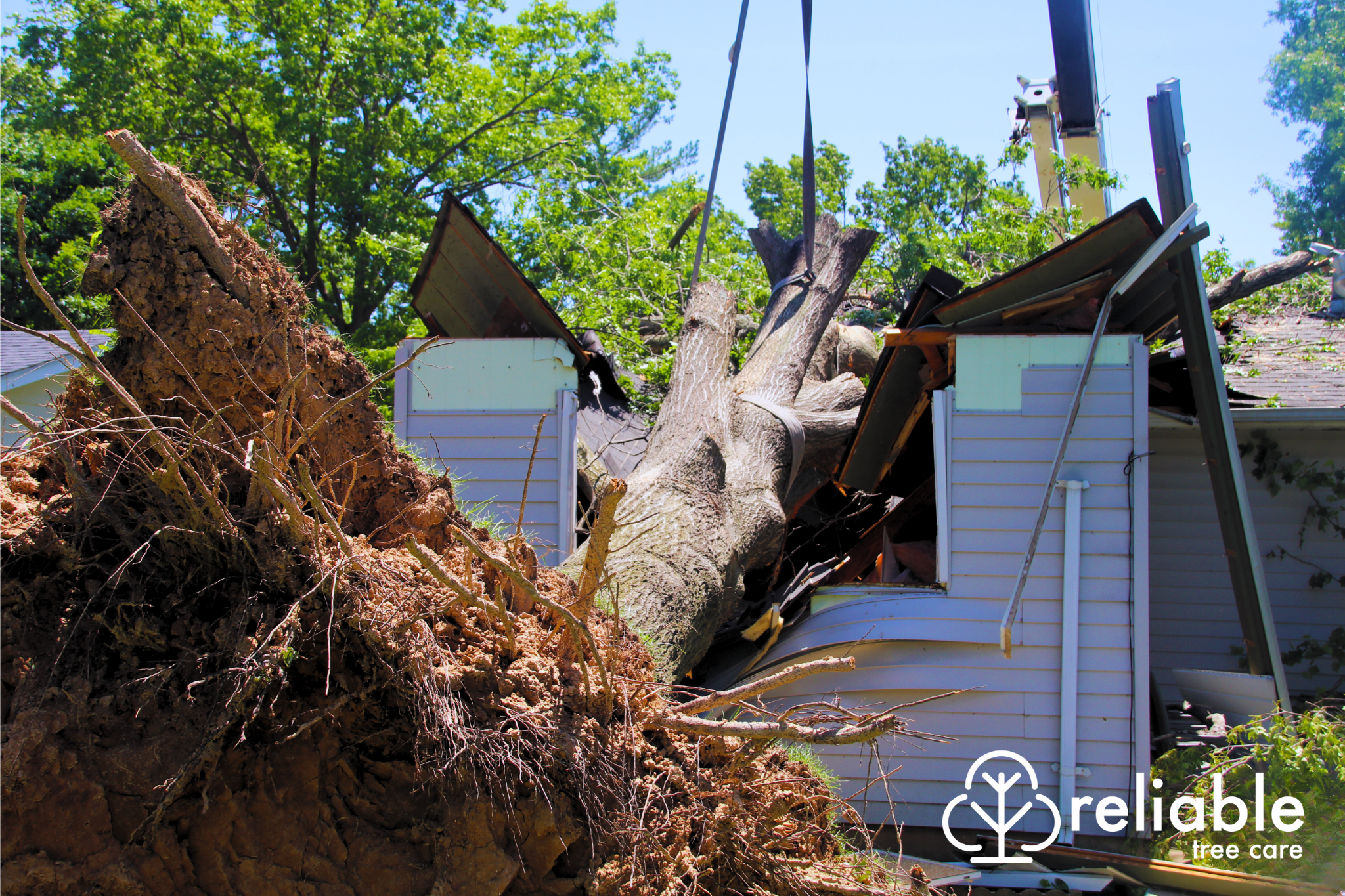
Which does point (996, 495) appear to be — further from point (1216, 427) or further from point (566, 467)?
point (566, 467)

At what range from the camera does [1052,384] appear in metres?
5.24

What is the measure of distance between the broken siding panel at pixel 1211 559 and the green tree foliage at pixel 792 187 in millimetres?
14474

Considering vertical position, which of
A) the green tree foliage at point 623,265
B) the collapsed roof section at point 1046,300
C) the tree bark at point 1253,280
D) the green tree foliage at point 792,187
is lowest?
the collapsed roof section at point 1046,300

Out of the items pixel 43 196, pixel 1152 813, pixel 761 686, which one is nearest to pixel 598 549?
pixel 761 686

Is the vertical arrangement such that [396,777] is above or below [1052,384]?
below

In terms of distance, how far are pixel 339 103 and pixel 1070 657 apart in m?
14.8

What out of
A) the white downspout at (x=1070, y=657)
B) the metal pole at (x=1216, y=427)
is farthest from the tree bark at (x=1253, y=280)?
the white downspout at (x=1070, y=657)

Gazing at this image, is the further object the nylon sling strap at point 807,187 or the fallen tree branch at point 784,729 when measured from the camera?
the nylon sling strap at point 807,187

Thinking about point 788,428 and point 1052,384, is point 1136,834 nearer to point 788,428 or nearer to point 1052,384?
point 1052,384

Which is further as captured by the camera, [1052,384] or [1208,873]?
[1052,384]

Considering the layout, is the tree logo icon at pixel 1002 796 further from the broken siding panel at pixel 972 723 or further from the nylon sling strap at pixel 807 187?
the nylon sling strap at pixel 807 187

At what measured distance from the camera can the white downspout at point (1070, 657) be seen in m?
4.94

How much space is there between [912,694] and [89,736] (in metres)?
4.25

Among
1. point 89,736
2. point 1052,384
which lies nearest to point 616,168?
point 1052,384
